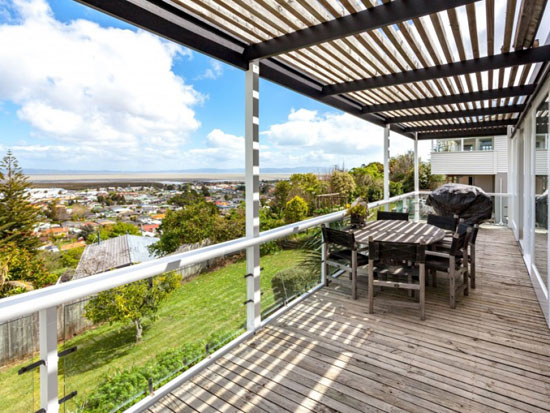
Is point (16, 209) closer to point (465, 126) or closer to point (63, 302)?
point (63, 302)

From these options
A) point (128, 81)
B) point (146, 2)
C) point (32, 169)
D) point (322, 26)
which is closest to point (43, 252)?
point (32, 169)

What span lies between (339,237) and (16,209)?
5168 mm

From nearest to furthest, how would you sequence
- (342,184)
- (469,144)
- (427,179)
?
(469,144) → (342,184) → (427,179)

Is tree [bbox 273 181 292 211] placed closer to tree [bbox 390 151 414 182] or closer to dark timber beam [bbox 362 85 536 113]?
dark timber beam [bbox 362 85 536 113]

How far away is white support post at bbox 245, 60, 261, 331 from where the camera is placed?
119 inches

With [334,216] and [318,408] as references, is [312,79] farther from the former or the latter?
[318,408]

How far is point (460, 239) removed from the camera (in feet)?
11.6

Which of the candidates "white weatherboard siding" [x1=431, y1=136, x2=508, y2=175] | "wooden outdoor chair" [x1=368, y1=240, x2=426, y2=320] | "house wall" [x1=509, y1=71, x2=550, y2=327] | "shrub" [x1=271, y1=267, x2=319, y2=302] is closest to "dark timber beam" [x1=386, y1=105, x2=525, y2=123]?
"house wall" [x1=509, y1=71, x2=550, y2=327]

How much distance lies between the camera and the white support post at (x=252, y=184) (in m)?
3.01

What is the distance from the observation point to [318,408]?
2064mm

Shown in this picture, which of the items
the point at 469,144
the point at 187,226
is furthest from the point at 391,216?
the point at 469,144

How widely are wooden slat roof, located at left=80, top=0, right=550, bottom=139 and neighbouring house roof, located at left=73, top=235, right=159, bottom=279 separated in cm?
284

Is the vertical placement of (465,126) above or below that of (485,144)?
below

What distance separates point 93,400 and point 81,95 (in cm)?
834
